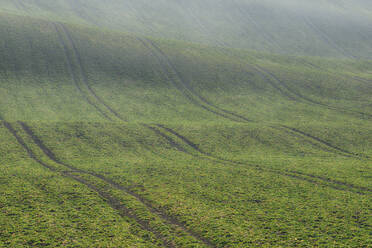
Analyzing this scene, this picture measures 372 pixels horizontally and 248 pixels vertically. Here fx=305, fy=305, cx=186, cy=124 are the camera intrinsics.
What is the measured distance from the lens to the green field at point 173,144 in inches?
641

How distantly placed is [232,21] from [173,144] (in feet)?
304

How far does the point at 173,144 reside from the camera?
1242 inches

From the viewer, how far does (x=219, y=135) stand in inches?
1335

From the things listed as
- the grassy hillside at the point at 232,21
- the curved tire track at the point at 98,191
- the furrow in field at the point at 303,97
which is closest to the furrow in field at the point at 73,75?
the curved tire track at the point at 98,191

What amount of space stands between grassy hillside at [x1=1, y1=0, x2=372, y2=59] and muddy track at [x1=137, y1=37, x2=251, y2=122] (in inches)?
1069

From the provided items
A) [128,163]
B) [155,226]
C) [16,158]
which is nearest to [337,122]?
[128,163]

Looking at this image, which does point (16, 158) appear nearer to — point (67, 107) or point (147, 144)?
point (147, 144)

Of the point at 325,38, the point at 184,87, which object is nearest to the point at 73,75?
the point at 184,87

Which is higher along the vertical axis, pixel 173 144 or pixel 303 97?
pixel 303 97

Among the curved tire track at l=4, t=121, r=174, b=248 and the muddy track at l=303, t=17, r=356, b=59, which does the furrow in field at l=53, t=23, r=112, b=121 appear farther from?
the muddy track at l=303, t=17, r=356, b=59

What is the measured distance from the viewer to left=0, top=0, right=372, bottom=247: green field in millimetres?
16283

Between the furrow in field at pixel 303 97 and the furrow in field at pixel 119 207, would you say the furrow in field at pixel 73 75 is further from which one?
the furrow in field at pixel 303 97

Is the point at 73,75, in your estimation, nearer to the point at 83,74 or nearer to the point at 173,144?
the point at 83,74

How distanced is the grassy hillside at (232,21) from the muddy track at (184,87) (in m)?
27.2
